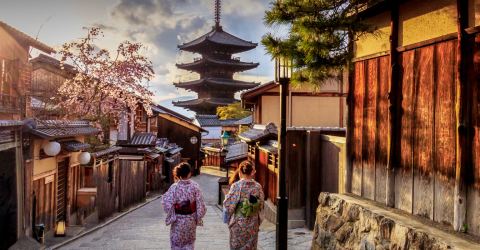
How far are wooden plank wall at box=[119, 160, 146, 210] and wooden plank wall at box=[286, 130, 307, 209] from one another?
24.0 ft

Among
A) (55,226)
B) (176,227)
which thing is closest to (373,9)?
(176,227)

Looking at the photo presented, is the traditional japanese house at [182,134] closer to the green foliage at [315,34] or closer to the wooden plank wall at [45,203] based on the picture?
the wooden plank wall at [45,203]

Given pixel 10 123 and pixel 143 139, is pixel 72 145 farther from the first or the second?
pixel 143 139

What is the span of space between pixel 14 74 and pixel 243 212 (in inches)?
254

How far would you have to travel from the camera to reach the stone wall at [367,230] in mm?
2965

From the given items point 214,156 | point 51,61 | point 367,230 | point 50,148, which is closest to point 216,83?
point 214,156

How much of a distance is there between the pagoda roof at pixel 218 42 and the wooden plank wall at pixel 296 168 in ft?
108

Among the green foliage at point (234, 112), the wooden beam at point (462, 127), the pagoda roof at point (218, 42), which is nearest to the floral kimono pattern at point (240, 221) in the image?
the wooden beam at point (462, 127)

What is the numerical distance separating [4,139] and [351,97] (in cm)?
598

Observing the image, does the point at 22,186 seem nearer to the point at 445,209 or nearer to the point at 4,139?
the point at 4,139

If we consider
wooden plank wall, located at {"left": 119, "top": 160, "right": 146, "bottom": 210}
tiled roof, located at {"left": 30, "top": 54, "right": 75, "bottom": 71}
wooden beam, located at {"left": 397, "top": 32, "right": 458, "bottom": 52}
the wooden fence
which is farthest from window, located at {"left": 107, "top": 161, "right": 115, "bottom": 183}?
wooden beam, located at {"left": 397, "top": 32, "right": 458, "bottom": 52}

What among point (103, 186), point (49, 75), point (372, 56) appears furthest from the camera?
point (49, 75)

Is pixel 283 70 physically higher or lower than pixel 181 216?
higher

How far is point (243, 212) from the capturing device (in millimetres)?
4449
